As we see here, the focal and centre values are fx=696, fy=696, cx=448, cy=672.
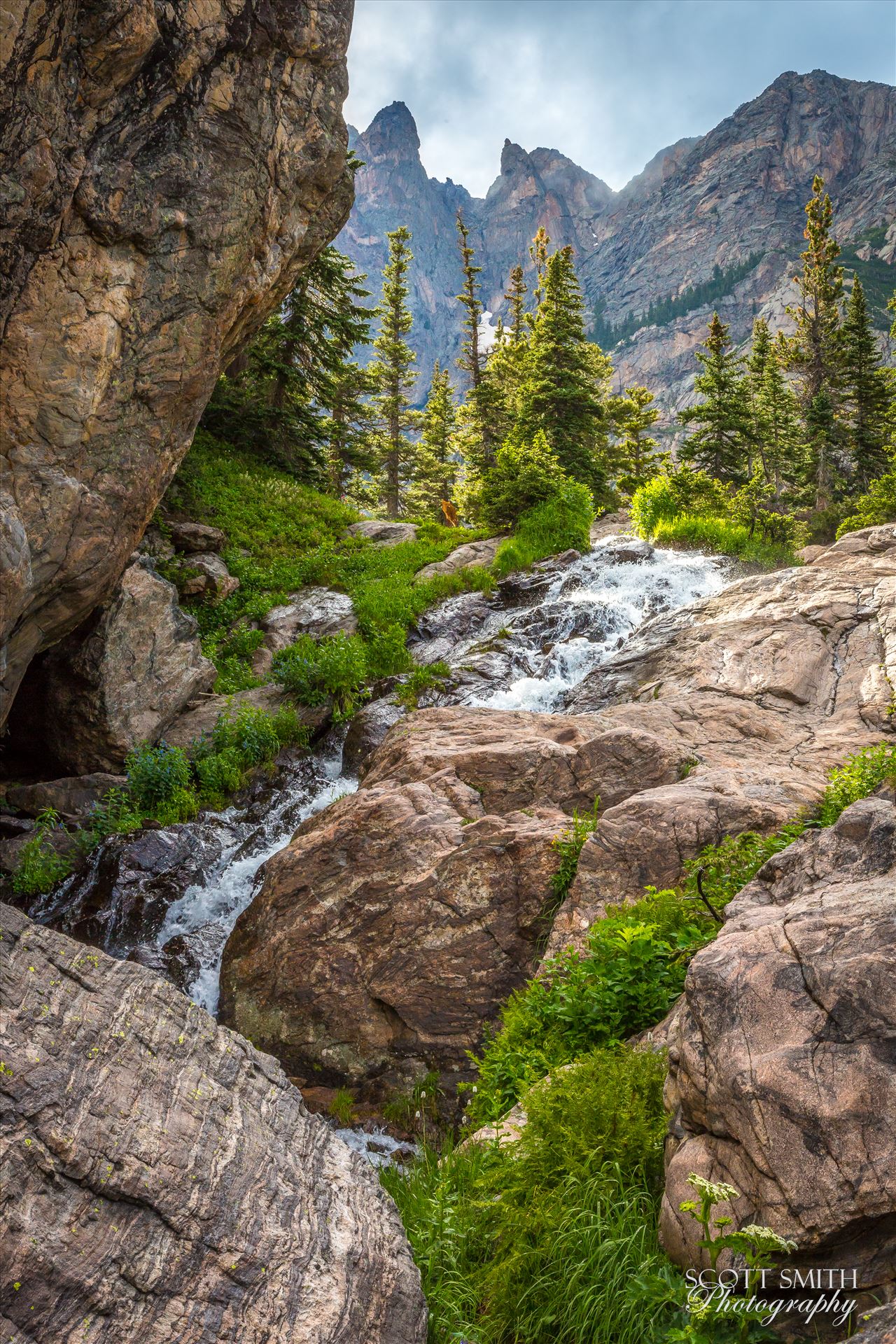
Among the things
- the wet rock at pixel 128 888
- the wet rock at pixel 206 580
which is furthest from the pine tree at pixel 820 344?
the wet rock at pixel 128 888

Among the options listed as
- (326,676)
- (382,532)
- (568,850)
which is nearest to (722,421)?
(382,532)

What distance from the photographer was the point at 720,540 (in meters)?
19.7

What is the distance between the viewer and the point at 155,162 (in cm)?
827

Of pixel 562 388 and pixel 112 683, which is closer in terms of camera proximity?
pixel 112 683

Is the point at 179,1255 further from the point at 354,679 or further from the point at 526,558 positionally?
the point at 526,558

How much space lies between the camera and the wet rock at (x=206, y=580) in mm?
16344

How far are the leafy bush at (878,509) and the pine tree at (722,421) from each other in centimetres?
679

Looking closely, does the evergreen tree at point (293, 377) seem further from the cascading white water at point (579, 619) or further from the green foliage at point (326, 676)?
the green foliage at point (326, 676)

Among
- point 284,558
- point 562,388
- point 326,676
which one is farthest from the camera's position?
point 562,388

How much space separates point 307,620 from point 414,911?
1092cm

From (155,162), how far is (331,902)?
29.1ft

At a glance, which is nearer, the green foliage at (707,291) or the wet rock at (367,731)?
the wet rock at (367,731)

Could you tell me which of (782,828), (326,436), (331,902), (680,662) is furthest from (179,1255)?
(326,436)

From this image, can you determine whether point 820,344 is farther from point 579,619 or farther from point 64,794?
point 64,794
